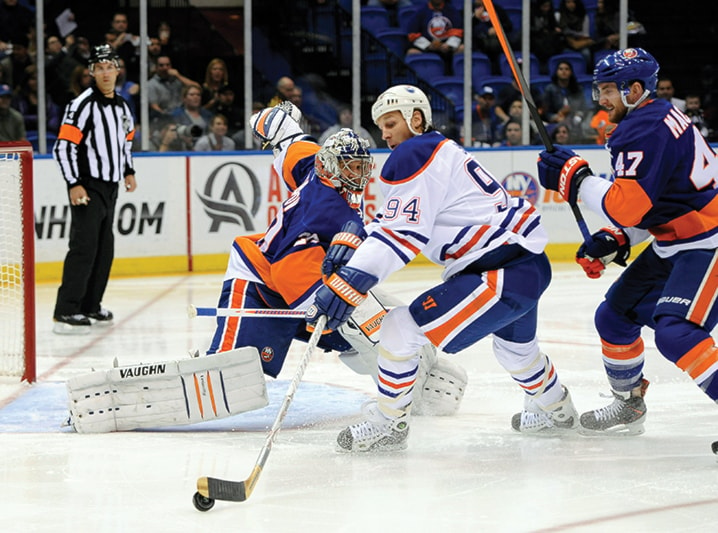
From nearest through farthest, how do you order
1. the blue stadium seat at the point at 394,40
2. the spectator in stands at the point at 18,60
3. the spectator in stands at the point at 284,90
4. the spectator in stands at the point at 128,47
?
the spectator in stands at the point at 18,60 → the spectator in stands at the point at 128,47 → the spectator in stands at the point at 284,90 → the blue stadium seat at the point at 394,40

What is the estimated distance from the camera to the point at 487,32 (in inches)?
372

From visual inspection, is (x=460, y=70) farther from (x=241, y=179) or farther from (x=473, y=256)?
(x=473, y=256)

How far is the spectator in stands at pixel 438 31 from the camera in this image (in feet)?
30.8

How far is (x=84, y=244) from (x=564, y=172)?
10.2 ft

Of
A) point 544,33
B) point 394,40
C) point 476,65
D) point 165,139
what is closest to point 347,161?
point 165,139

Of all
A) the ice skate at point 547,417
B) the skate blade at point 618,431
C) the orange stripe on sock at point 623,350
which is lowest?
A: the skate blade at point 618,431

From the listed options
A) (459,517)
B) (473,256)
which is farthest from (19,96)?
(459,517)

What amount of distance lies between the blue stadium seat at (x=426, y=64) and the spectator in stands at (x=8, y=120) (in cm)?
312

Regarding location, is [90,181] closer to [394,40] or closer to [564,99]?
[394,40]

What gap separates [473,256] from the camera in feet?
10.7

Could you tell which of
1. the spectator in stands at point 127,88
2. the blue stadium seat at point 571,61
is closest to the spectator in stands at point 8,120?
the spectator in stands at point 127,88

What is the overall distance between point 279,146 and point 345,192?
0.72m

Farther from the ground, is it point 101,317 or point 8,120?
Answer: point 8,120

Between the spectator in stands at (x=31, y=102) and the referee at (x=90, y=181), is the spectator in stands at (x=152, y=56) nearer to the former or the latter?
the spectator in stands at (x=31, y=102)
